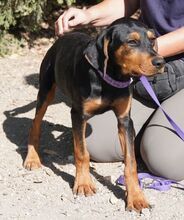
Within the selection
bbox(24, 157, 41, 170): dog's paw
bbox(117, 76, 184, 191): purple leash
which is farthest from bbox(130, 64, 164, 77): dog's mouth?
bbox(24, 157, 41, 170): dog's paw

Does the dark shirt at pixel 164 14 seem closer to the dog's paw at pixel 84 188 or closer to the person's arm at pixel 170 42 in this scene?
the person's arm at pixel 170 42

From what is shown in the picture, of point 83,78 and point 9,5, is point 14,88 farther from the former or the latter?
point 83,78

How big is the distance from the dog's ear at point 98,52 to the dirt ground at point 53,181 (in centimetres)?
90

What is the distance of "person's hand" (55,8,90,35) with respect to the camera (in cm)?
426

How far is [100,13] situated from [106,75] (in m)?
1.17

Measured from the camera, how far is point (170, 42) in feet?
13.4

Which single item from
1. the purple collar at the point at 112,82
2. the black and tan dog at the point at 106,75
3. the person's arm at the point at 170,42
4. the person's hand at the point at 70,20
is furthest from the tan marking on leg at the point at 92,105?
the person's hand at the point at 70,20

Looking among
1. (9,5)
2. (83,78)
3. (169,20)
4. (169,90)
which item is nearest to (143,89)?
(169,90)

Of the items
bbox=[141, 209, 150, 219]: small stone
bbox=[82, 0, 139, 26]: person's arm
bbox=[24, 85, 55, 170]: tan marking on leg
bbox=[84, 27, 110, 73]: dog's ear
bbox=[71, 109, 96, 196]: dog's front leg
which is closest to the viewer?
bbox=[84, 27, 110, 73]: dog's ear

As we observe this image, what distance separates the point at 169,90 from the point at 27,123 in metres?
1.33

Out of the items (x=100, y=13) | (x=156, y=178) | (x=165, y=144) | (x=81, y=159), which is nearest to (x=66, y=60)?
(x=81, y=159)

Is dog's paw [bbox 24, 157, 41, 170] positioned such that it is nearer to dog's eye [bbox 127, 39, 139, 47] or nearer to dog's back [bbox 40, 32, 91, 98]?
dog's back [bbox 40, 32, 91, 98]

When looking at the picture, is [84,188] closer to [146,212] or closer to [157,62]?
[146,212]

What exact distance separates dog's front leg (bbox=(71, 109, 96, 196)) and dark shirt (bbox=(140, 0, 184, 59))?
1.03 meters
